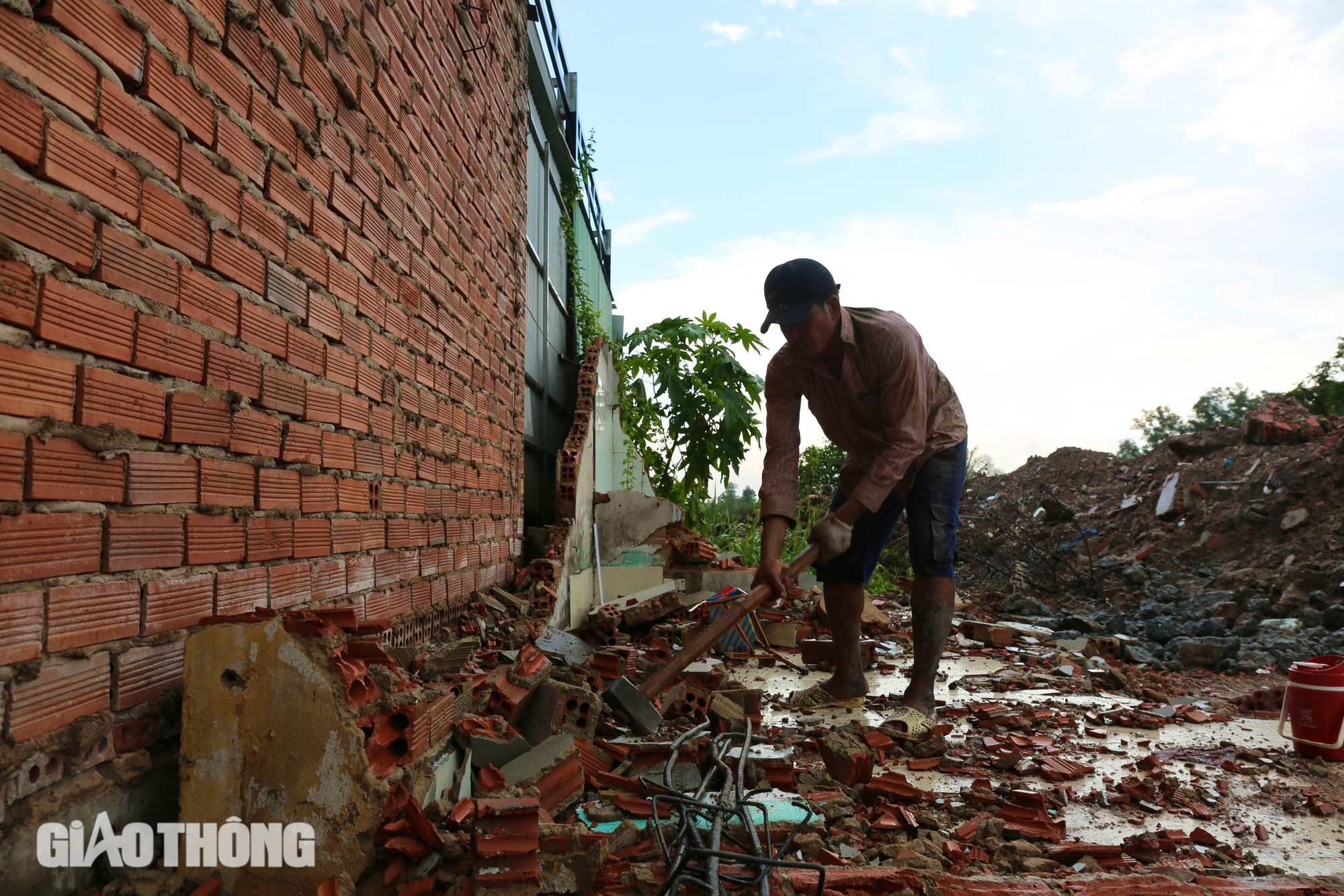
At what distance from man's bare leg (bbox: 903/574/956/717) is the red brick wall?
2082 millimetres

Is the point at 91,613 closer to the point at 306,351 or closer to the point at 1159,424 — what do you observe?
the point at 306,351

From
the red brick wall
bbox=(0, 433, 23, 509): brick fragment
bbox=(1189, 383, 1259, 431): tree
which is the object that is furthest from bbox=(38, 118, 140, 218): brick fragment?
Answer: bbox=(1189, 383, 1259, 431): tree

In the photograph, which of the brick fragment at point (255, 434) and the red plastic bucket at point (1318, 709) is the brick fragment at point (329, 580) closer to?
the brick fragment at point (255, 434)

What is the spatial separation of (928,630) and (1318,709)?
1.35 meters

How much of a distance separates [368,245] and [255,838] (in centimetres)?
188

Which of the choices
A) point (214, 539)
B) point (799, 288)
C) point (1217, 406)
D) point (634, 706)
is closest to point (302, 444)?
point (214, 539)

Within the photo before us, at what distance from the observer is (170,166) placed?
1.66 metres

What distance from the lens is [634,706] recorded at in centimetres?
280

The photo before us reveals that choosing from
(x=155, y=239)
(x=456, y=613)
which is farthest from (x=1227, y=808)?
(x=155, y=239)

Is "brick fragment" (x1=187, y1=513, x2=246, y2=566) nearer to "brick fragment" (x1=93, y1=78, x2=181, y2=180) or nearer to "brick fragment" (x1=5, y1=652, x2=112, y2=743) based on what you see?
"brick fragment" (x1=5, y1=652, x2=112, y2=743)

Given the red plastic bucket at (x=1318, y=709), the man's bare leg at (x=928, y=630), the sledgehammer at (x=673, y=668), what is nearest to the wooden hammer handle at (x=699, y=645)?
the sledgehammer at (x=673, y=668)

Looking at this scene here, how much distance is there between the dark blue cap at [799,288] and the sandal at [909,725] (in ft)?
5.43

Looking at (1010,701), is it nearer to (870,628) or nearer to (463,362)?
(870,628)

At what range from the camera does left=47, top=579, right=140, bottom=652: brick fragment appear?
4.43ft
